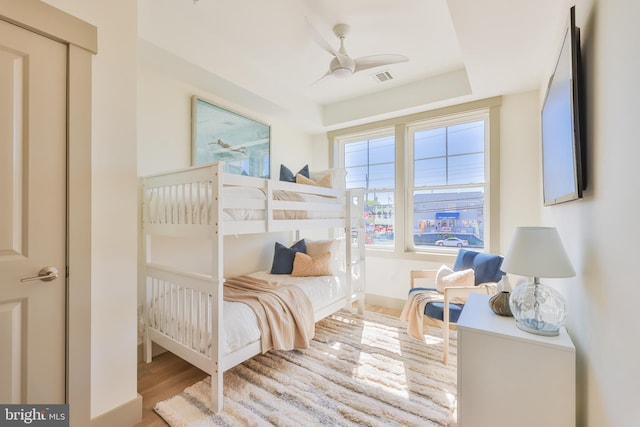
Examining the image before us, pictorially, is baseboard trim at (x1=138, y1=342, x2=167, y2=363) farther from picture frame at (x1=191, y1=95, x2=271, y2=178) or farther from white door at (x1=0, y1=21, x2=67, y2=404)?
picture frame at (x1=191, y1=95, x2=271, y2=178)

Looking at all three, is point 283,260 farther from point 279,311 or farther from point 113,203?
point 113,203

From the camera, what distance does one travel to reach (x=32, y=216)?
1.33m

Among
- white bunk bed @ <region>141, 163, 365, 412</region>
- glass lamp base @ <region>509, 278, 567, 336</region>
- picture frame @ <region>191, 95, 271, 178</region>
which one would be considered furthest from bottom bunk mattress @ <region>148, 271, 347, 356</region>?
glass lamp base @ <region>509, 278, 567, 336</region>

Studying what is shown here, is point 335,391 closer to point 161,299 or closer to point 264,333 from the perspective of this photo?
point 264,333

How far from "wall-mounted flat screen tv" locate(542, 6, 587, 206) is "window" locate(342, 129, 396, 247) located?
2.33 m

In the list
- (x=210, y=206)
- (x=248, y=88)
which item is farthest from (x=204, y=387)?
(x=248, y=88)

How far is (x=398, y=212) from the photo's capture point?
3.68 metres

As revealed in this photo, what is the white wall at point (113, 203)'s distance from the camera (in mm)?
1522

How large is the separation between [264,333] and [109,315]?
0.97 meters

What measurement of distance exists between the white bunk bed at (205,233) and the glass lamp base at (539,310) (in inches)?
64.4

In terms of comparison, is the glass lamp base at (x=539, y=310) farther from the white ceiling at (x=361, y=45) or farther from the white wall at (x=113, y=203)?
the white wall at (x=113, y=203)

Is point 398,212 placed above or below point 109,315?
above

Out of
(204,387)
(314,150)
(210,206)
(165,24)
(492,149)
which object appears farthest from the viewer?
(314,150)

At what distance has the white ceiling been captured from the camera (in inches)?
76.3
